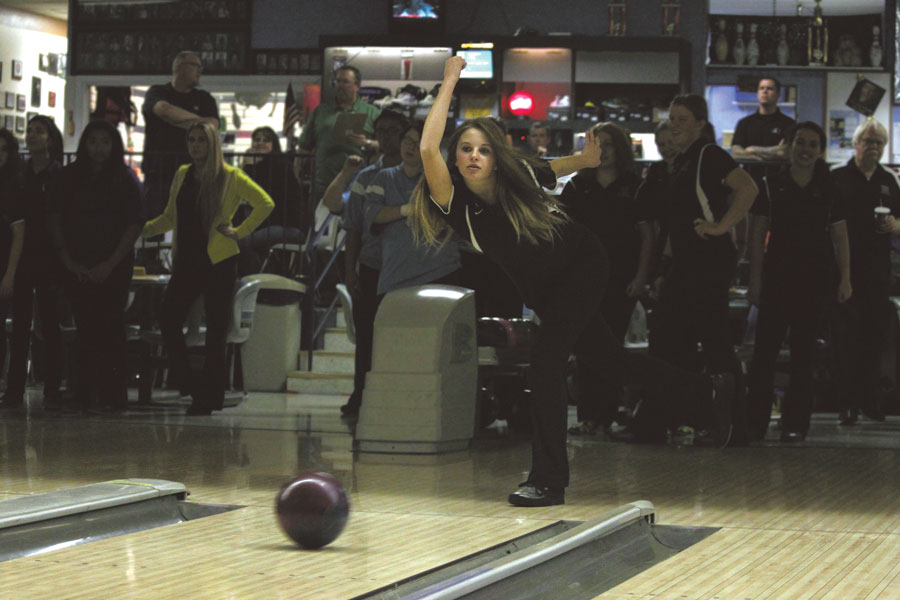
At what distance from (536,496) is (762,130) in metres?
6.21

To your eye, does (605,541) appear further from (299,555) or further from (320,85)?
(320,85)

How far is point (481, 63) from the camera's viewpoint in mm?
12680

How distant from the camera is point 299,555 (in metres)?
3.27

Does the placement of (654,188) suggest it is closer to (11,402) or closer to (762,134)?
(762,134)

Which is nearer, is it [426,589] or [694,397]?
[426,589]

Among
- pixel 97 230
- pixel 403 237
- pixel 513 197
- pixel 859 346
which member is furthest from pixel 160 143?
pixel 513 197

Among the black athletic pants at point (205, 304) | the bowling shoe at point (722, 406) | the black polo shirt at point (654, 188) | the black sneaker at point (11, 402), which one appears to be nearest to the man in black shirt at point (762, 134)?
the black polo shirt at point (654, 188)

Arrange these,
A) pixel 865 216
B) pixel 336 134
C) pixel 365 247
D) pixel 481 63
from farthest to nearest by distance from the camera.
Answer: pixel 481 63, pixel 336 134, pixel 865 216, pixel 365 247

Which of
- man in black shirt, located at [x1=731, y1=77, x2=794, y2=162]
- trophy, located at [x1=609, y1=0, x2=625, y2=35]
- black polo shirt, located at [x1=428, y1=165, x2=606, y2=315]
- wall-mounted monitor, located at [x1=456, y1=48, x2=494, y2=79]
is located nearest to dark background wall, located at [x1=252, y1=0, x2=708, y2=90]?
trophy, located at [x1=609, y1=0, x2=625, y2=35]

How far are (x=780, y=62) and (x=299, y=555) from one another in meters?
10.7

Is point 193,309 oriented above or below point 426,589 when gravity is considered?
above

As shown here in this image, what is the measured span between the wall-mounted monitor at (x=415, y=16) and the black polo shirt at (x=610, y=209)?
6.94 meters

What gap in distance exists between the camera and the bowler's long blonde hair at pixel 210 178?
705cm

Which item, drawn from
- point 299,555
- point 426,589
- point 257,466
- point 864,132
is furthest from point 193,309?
point 426,589
